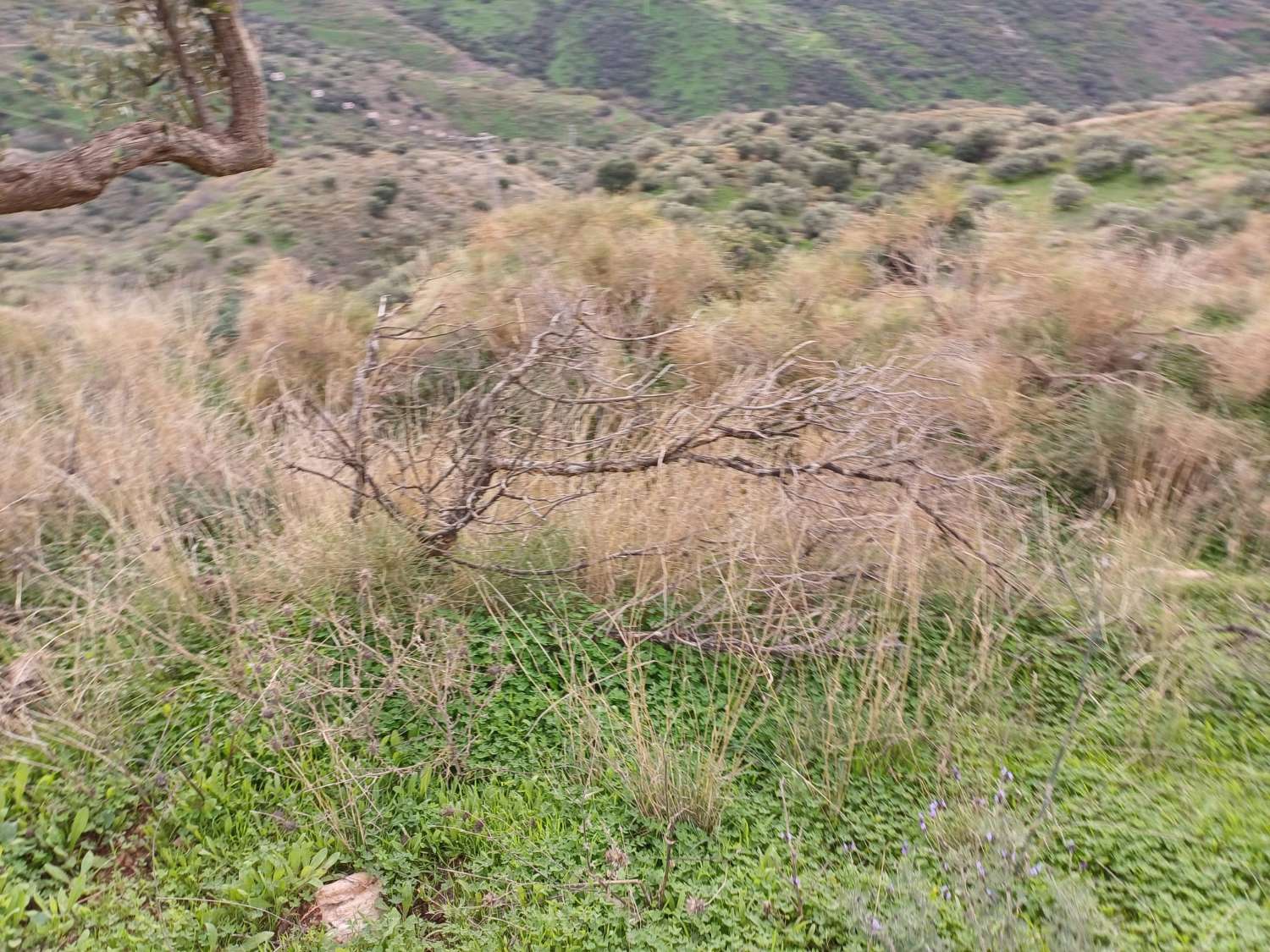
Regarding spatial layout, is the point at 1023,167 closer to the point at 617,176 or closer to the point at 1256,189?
the point at 1256,189

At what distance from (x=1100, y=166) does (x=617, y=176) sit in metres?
7.99

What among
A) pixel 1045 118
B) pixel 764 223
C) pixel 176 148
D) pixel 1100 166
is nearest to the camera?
pixel 176 148

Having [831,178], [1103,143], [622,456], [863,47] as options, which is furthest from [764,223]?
[863,47]

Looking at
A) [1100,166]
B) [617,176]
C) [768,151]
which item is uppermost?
[1100,166]

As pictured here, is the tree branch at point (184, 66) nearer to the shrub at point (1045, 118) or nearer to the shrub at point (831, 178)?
the shrub at point (831, 178)

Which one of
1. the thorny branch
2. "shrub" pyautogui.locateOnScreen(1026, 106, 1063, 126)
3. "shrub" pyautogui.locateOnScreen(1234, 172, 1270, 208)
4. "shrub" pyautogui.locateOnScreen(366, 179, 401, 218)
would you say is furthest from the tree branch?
"shrub" pyautogui.locateOnScreen(1026, 106, 1063, 126)

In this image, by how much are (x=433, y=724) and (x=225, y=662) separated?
2.88 ft

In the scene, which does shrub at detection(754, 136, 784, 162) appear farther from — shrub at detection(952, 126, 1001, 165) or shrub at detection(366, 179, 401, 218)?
shrub at detection(366, 179, 401, 218)

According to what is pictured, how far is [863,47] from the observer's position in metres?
69.7

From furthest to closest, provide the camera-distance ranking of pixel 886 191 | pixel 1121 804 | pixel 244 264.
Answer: pixel 244 264 → pixel 886 191 → pixel 1121 804

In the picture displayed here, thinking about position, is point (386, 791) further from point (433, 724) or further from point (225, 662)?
point (225, 662)

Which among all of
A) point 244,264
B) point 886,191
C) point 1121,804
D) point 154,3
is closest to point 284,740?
point 1121,804

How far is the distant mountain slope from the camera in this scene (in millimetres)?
63375

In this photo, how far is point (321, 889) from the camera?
2.32 m
